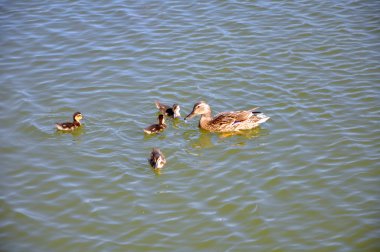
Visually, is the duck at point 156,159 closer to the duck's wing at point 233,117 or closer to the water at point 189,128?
the water at point 189,128

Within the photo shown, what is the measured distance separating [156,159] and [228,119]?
1899mm

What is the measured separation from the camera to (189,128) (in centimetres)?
1045

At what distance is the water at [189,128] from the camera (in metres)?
7.70

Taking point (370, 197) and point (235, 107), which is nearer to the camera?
point (370, 197)

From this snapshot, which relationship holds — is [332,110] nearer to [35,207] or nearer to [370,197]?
[370,197]

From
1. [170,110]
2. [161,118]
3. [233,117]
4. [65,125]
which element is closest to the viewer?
[65,125]

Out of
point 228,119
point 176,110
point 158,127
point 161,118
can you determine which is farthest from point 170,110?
point 228,119

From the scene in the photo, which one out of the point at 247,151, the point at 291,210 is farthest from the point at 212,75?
the point at 291,210

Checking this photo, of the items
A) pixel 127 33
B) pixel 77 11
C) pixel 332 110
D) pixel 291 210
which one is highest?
pixel 77 11

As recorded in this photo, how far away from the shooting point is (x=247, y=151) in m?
9.38

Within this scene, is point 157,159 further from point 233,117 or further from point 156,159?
point 233,117

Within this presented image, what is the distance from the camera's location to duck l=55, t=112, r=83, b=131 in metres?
9.63

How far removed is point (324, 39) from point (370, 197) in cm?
503

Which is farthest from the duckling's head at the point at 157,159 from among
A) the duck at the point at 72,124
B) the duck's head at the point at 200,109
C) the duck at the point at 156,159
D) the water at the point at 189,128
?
the duck at the point at 72,124
